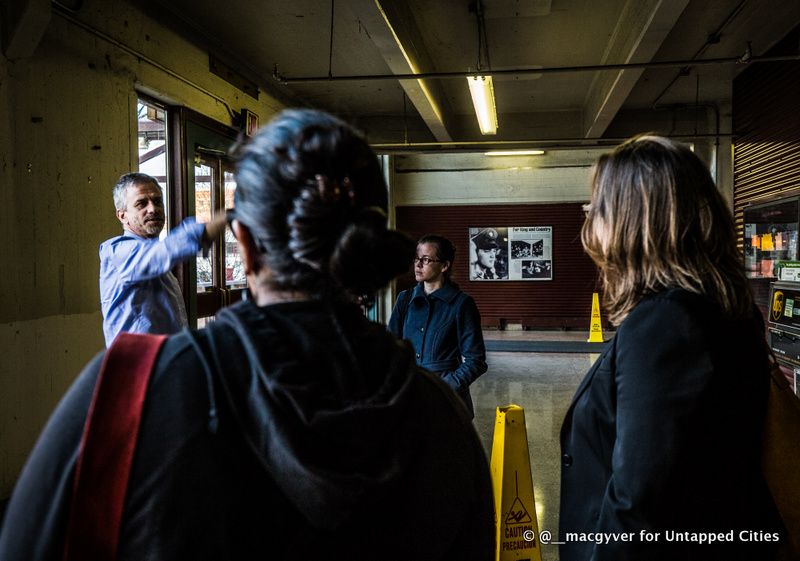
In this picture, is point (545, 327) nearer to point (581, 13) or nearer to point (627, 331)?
point (581, 13)

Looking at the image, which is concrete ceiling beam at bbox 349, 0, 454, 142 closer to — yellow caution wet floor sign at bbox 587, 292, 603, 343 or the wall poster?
the wall poster

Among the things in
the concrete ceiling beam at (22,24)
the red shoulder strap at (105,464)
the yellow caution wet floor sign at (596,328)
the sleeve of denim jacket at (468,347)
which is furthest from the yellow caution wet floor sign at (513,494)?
the yellow caution wet floor sign at (596,328)

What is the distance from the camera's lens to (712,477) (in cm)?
117

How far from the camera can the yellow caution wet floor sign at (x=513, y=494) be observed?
2701 mm

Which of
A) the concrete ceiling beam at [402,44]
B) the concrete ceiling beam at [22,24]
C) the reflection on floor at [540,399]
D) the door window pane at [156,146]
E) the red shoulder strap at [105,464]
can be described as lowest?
the reflection on floor at [540,399]

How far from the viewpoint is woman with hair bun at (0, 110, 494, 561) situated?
2.22 ft

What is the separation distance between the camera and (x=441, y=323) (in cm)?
309

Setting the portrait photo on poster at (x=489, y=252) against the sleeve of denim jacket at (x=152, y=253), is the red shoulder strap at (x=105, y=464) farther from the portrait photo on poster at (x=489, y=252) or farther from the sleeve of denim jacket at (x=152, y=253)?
the portrait photo on poster at (x=489, y=252)

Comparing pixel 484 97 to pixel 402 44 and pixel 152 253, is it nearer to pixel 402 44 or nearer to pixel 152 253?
pixel 402 44

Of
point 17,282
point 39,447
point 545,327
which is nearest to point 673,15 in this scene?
point 17,282

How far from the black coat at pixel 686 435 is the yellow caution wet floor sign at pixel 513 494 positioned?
5.16 feet

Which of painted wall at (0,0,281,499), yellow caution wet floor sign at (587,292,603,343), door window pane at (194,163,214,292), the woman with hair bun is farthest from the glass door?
yellow caution wet floor sign at (587,292,603,343)

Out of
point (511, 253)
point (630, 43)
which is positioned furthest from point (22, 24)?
point (511, 253)

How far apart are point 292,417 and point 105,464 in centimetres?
21
